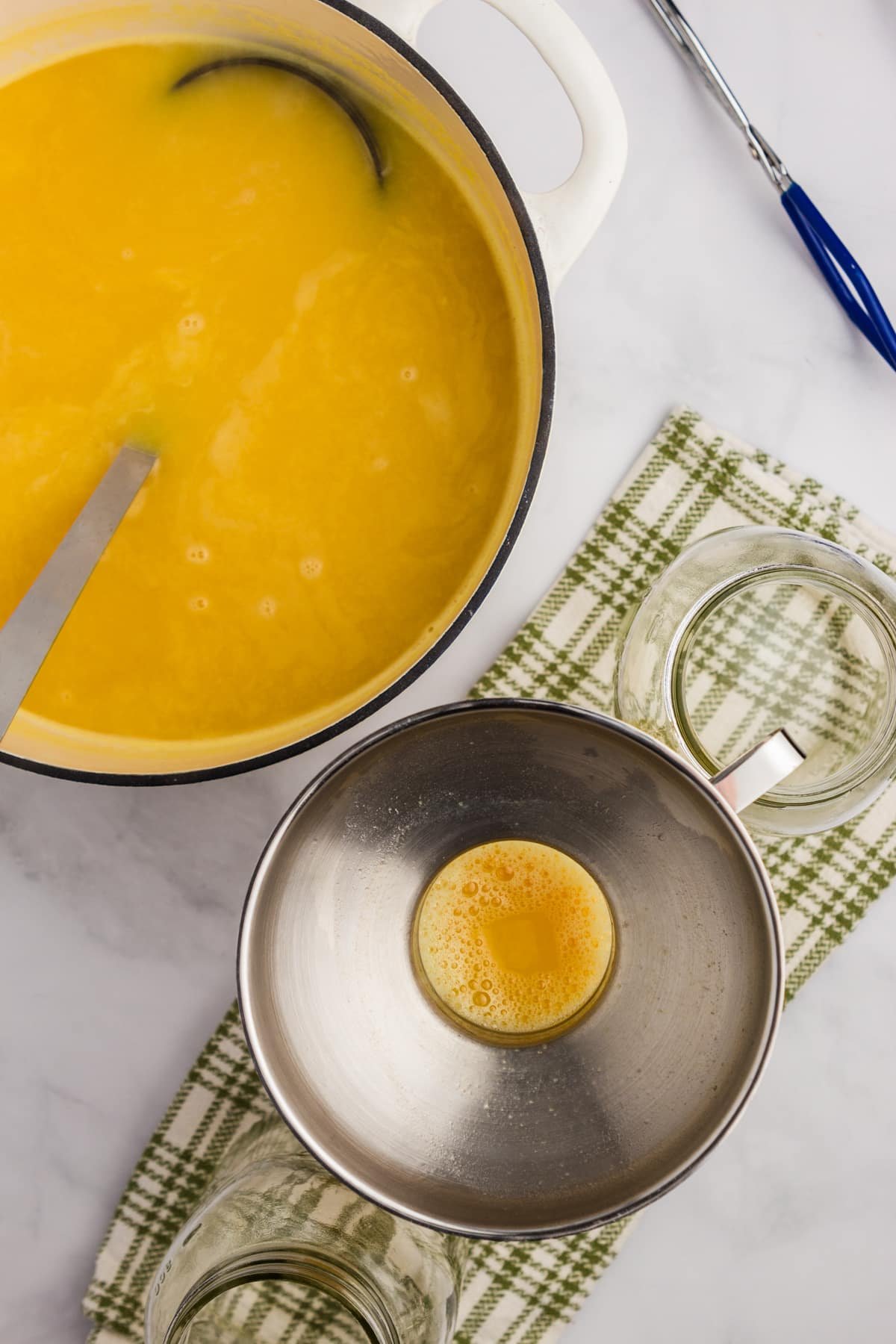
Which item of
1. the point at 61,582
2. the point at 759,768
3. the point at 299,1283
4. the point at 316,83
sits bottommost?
the point at 299,1283

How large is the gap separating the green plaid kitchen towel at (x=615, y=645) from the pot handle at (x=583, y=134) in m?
0.20

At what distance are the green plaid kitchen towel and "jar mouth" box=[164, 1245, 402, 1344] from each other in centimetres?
11

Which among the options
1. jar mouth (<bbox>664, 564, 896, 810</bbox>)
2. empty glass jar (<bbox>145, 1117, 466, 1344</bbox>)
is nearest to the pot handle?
jar mouth (<bbox>664, 564, 896, 810</bbox>)

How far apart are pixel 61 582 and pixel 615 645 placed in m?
0.41

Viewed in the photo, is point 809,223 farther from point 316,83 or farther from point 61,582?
point 61,582

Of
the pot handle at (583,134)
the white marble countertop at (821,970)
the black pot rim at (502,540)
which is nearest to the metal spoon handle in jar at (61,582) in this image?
the black pot rim at (502,540)

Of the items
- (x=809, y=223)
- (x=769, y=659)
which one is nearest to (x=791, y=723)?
(x=769, y=659)

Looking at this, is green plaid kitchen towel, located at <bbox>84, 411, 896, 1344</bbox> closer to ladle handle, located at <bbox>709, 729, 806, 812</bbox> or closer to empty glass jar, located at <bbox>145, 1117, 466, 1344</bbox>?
empty glass jar, located at <bbox>145, 1117, 466, 1344</bbox>

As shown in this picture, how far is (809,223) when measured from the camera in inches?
31.5

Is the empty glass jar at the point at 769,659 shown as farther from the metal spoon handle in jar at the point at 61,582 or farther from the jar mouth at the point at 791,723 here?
the metal spoon handle in jar at the point at 61,582

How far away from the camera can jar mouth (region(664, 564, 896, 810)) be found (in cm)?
74

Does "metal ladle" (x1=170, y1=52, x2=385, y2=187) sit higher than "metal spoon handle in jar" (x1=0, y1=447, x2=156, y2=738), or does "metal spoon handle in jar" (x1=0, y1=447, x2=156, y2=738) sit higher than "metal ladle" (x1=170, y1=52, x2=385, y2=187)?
"metal ladle" (x1=170, y1=52, x2=385, y2=187)

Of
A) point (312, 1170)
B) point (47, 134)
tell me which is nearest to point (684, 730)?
point (312, 1170)

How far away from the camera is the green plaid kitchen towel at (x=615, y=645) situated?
809 millimetres
